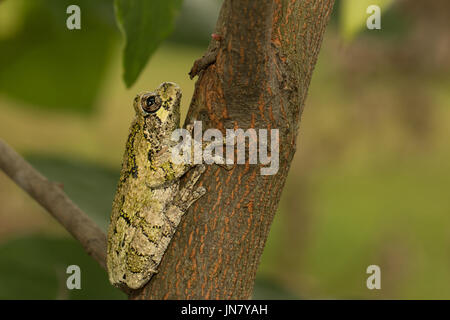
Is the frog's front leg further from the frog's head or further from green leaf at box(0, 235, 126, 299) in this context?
green leaf at box(0, 235, 126, 299)

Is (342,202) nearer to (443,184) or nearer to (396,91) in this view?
(443,184)

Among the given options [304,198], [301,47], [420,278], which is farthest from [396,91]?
[301,47]

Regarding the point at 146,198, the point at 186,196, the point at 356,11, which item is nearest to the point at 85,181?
the point at 146,198

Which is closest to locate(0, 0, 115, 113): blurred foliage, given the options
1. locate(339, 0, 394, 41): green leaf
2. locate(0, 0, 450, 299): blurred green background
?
locate(0, 0, 450, 299): blurred green background

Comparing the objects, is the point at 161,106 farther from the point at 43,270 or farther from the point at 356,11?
the point at 356,11

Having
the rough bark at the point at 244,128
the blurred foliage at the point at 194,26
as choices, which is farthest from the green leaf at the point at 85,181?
the blurred foliage at the point at 194,26

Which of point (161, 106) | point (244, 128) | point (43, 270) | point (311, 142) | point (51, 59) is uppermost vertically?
point (311, 142)
